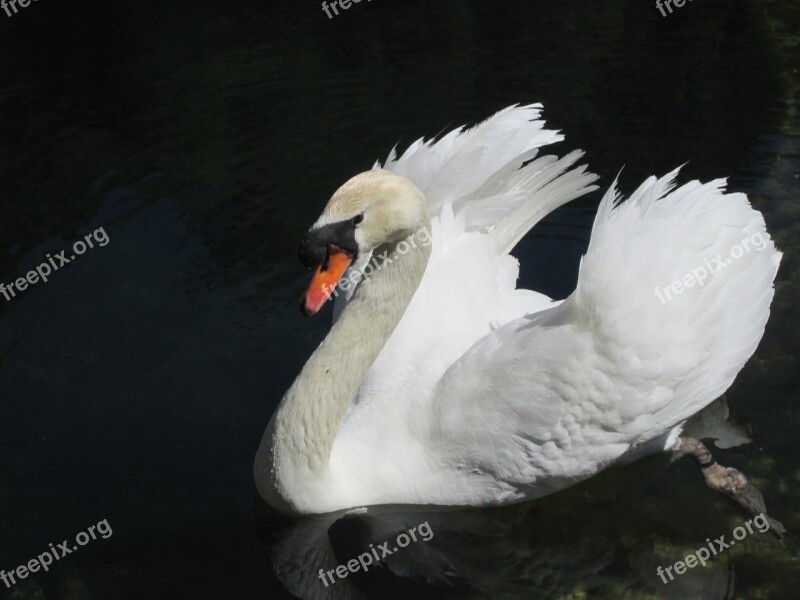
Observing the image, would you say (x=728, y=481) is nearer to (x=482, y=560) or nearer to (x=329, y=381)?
(x=482, y=560)

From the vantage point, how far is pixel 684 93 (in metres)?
9.57

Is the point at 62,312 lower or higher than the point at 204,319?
higher

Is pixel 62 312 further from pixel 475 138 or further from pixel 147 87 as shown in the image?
pixel 147 87

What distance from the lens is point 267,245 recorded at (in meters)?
7.46

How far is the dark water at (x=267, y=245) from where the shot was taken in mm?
5059

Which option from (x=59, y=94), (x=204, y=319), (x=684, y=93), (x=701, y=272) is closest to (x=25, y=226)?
(x=204, y=319)

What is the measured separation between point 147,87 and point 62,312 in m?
3.99
